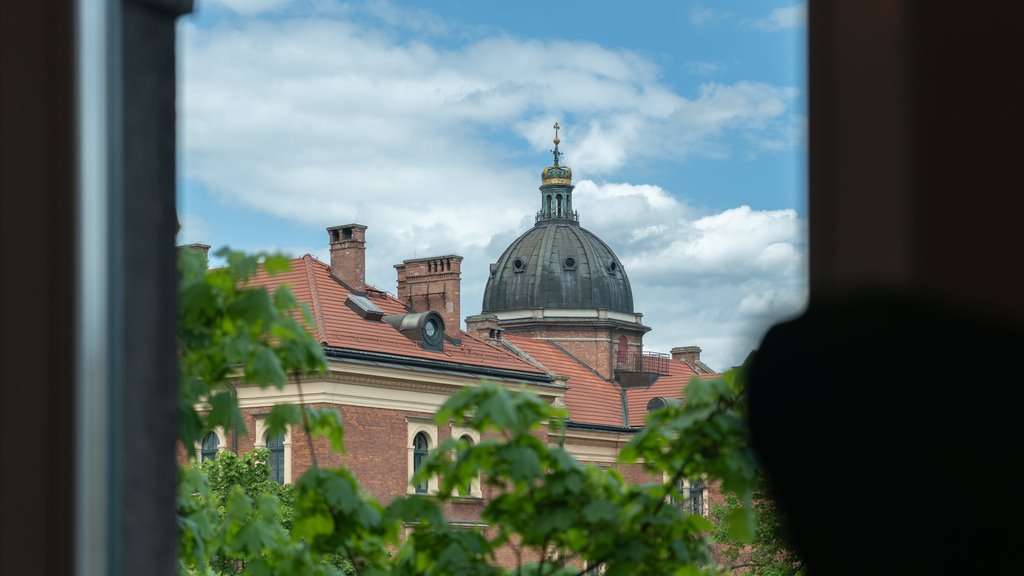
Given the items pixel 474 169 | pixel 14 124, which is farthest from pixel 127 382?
pixel 474 169

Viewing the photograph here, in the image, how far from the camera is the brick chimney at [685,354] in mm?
33031

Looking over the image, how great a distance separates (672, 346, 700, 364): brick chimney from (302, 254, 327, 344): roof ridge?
1430 cm

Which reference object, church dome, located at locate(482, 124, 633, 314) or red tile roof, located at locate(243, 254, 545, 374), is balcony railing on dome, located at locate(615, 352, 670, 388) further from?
red tile roof, located at locate(243, 254, 545, 374)

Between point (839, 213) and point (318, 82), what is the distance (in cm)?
103

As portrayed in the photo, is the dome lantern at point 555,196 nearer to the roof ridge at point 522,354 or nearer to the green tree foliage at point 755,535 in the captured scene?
the roof ridge at point 522,354

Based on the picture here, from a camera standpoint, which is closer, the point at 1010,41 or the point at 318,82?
the point at 1010,41

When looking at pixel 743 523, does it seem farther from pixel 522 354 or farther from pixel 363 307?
pixel 522 354

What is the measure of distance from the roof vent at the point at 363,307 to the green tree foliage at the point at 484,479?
18.7 metres

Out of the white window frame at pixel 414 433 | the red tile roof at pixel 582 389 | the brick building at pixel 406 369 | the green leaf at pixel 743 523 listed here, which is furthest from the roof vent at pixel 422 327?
the green leaf at pixel 743 523

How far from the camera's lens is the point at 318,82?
169 cm

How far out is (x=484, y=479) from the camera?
1.46 m

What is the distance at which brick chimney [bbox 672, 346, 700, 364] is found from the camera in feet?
108

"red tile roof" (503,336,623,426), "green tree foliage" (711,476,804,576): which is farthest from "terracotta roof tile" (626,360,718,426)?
"green tree foliage" (711,476,804,576)

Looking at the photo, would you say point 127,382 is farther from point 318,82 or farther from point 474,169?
point 474,169
